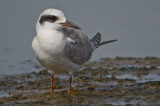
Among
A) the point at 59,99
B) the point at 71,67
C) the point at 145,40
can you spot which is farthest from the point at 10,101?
the point at 145,40

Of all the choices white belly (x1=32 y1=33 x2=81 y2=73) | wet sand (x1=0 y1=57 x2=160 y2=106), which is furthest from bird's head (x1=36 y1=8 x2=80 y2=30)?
wet sand (x1=0 y1=57 x2=160 y2=106)

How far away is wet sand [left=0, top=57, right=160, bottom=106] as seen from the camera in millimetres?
6230

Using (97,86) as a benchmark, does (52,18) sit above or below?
above

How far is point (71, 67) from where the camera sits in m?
7.12

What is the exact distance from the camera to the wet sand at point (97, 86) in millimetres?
6230

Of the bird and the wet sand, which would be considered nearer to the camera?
the wet sand

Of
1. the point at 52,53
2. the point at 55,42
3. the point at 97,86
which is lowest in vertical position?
the point at 97,86

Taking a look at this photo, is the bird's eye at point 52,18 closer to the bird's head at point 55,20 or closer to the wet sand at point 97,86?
the bird's head at point 55,20

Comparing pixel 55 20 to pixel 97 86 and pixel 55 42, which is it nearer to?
pixel 55 42

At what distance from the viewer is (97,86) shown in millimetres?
7250

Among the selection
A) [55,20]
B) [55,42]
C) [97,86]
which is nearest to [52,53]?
[55,42]

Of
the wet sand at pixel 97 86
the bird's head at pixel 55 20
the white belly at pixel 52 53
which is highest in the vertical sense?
the bird's head at pixel 55 20

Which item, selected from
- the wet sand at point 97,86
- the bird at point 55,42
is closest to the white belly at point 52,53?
the bird at point 55,42

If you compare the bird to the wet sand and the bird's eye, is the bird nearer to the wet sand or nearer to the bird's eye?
the bird's eye
